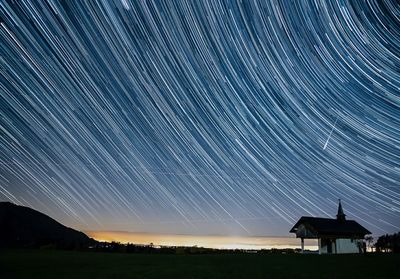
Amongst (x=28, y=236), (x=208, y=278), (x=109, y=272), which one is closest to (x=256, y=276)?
(x=208, y=278)

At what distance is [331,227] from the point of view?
50.6 meters

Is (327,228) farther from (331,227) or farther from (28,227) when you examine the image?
(28,227)

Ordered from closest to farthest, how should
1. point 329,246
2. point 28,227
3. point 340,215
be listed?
point 329,246, point 340,215, point 28,227

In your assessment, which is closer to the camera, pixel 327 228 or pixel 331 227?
pixel 327 228

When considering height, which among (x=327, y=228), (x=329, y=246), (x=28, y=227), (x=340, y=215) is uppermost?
(x=28, y=227)

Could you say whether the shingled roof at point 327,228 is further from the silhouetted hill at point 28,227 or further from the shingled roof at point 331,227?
the silhouetted hill at point 28,227

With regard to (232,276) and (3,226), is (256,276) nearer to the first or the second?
(232,276)

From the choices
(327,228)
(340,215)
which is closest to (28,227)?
(340,215)

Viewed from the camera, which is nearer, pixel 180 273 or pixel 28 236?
pixel 180 273

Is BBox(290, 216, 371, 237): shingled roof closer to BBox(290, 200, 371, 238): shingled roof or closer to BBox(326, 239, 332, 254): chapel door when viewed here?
BBox(290, 200, 371, 238): shingled roof

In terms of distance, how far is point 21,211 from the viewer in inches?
6772

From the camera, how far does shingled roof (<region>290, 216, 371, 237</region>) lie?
49.3 metres

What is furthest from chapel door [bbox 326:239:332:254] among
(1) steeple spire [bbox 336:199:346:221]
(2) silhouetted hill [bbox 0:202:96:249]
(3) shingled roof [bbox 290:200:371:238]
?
(2) silhouetted hill [bbox 0:202:96:249]

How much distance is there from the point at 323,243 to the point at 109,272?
36.7 m
